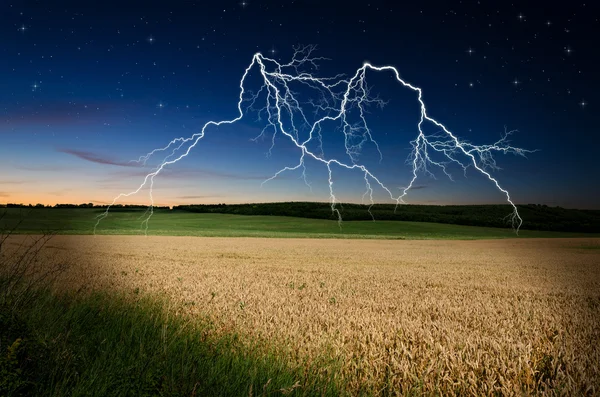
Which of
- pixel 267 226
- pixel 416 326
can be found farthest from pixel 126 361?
pixel 267 226

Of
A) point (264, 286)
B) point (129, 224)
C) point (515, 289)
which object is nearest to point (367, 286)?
point (264, 286)

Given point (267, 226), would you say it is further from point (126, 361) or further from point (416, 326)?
point (126, 361)

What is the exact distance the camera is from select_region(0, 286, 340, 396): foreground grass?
350cm

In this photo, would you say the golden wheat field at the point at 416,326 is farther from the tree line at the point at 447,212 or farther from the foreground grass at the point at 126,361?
the tree line at the point at 447,212

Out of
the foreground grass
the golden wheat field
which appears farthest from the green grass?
the foreground grass

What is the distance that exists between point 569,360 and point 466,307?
3.57m

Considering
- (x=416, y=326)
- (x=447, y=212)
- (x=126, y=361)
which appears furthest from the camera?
(x=447, y=212)

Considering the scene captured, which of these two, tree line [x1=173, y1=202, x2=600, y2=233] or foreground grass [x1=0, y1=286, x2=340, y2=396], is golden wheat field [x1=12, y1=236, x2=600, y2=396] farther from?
tree line [x1=173, y1=202, x2=600, y2=233]

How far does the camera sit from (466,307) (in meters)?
8.79

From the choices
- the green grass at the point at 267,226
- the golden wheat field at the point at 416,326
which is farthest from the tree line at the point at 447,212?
the golden wheat field at the point at 416,326

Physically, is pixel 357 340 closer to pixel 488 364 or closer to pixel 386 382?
pixel 386 382

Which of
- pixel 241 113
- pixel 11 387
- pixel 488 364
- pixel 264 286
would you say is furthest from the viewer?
pixel 241 113

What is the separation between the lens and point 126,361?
4.48m

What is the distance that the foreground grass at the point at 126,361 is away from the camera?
3.50m
